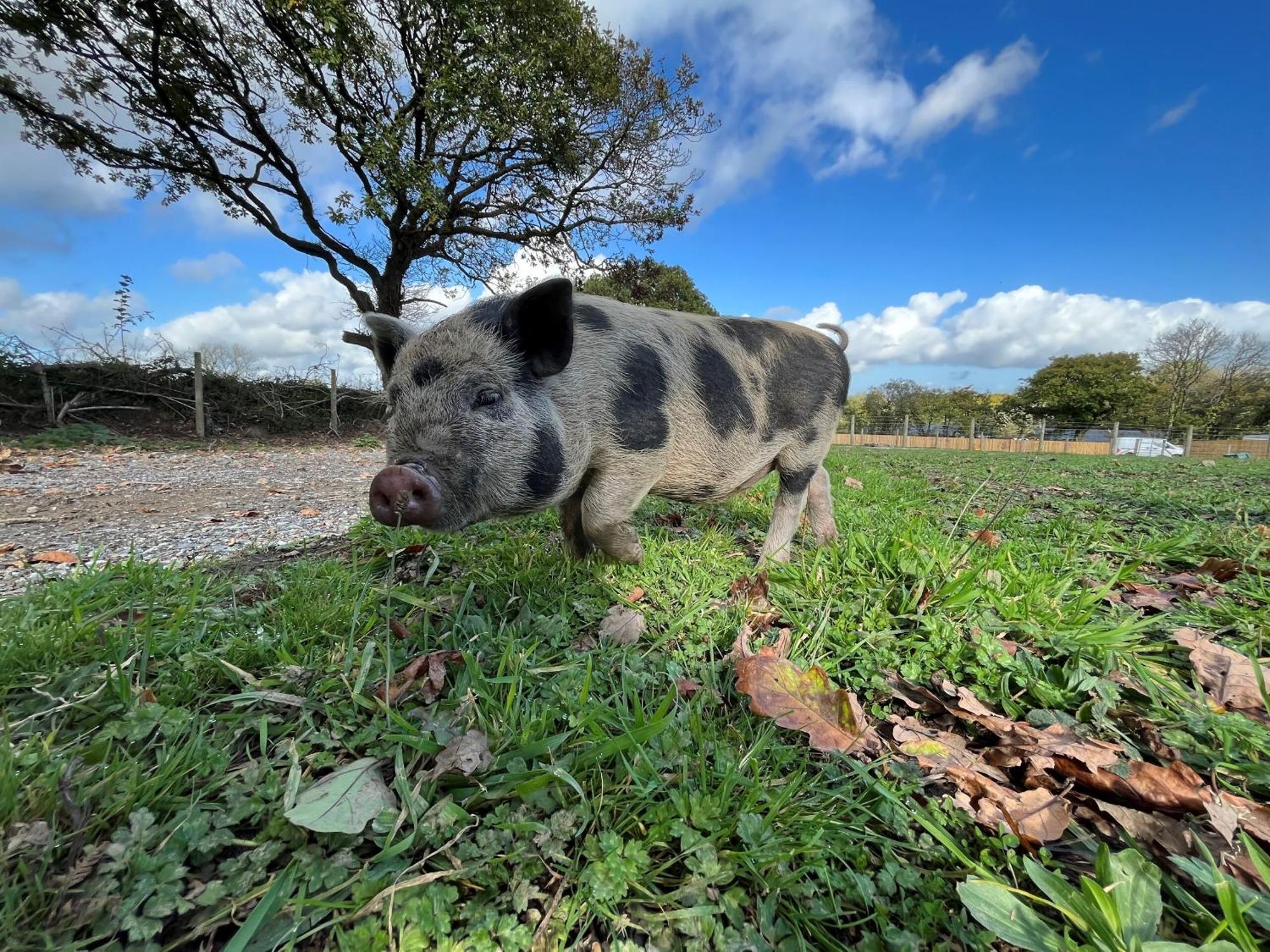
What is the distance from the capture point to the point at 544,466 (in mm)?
2100

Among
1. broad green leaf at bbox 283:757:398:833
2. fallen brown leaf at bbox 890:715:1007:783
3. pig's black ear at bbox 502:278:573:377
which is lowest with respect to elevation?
broad green leaf at bbox 283:757:398:833

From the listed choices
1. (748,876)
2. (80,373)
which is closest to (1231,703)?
(748,876)

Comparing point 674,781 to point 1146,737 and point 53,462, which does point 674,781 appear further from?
point 53,462

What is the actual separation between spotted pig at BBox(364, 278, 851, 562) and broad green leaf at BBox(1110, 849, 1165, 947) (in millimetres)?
1781

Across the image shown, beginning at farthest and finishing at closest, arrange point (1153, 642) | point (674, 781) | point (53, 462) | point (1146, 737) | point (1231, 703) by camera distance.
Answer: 1. point (53, 462)
2. point (1153, 642)
3. point (1231, 703)
4. point (1146, 737)
5. point (674, 781)

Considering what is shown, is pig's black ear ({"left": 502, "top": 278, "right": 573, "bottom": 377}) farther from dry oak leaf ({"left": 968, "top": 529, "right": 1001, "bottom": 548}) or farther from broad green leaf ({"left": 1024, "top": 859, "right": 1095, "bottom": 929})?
dry oak leaf ({"left": 968, "top": 529, "right": 1001, "bottom": 548})

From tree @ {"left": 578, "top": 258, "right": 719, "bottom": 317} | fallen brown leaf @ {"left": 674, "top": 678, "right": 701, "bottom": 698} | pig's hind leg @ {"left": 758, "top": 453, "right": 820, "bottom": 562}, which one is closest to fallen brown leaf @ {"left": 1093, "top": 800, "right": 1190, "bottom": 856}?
fallen brown leaf @ {"left": 674, "top": 678, "right": 701, "bottom": 698}

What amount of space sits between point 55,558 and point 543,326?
3338mm

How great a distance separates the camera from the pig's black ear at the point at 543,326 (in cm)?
205

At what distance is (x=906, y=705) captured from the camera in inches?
65.9

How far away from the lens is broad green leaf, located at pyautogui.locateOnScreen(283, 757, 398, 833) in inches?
44.9

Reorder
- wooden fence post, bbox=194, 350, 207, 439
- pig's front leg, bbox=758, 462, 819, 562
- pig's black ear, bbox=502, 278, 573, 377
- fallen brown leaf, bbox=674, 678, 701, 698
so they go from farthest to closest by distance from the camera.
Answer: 1. wooden fence post, bbox=194, 350, 207, 439
2. pig's front leg, bbox=758, 462, 819, 562
3. pig's black ear, bbox=502, 278, 573, 377
4. fallen brown leaf, bbox=674, 678, 701, 698

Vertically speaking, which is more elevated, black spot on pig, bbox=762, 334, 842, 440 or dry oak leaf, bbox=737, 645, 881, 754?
black spot on pig, bbox=762, 334, 842, 440

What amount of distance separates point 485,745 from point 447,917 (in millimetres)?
407
